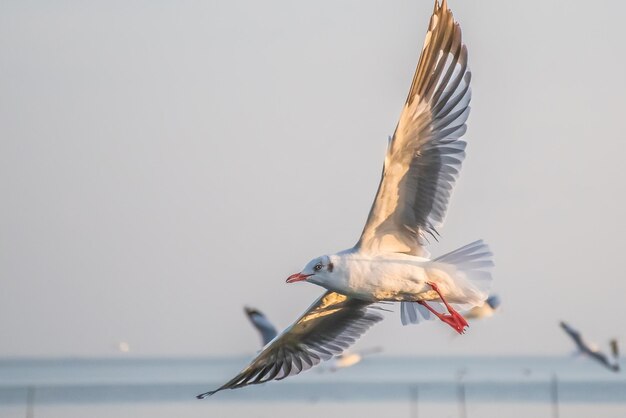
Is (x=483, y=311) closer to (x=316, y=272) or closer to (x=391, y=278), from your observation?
(x=391, y=278)

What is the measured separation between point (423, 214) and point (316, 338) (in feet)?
6.13

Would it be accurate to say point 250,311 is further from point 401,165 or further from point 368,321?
point 401,165

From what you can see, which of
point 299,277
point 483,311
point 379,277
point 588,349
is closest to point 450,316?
point 379,277

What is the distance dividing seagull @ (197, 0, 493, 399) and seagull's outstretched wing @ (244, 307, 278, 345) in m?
7.70

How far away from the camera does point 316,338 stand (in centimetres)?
1616

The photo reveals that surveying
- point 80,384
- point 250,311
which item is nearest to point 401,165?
point 250,311

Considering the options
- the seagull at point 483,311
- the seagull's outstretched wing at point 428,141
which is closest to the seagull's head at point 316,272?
the seagull's outstretched wing at point 428,141

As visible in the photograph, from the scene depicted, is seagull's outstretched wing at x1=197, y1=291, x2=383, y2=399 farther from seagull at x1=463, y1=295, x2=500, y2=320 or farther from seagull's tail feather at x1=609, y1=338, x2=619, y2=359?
seagull's tail feather at x1=609, y1=338, x2=619, y2=359

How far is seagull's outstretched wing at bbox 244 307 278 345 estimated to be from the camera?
894 inches

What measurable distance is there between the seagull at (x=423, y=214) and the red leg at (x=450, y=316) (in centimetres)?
1

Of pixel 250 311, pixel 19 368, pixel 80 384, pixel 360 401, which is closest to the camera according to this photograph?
pixel 250 311

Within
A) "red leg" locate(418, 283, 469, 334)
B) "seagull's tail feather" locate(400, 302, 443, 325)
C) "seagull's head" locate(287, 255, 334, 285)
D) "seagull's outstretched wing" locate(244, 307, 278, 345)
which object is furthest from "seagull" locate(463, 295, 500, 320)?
"seagull's head" locate(287, 255, 334, 285)

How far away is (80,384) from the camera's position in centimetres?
4525

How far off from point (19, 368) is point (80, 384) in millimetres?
10093
